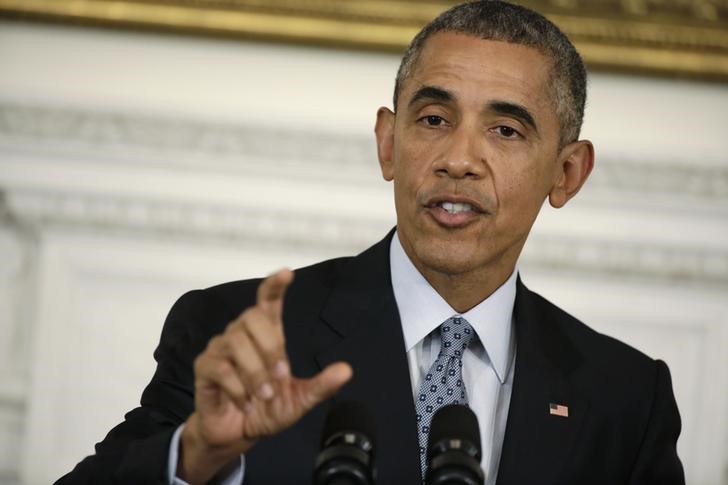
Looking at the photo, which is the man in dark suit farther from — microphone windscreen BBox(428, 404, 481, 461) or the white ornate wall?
the white ornate wall

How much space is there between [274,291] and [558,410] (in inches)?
36.4

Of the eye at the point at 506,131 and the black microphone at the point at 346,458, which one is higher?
the eye at the point at 506,131

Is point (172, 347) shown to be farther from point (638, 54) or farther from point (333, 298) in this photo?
point (638, 54)

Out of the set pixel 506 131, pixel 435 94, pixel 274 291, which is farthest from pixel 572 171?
pixel 274 291

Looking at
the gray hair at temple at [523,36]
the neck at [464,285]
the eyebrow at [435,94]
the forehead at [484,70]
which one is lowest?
the neck at [464,285]

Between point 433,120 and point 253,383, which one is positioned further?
point 433,120

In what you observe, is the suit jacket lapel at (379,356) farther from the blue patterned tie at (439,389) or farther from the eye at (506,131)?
the eye at (506,131)

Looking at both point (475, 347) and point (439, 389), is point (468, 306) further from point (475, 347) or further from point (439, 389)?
point (439, 389)

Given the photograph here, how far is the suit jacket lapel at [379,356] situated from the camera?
6.51 feet

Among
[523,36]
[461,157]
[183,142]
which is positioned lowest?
[461,157]

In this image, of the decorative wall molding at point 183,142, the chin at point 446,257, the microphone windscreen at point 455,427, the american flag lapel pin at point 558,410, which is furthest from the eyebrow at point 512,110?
the decorative wall molding at point 183,142

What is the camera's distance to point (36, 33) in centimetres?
320

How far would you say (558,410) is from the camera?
2164 millimetres

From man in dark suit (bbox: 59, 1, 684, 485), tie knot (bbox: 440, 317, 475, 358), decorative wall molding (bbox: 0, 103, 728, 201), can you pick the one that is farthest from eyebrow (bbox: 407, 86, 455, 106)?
decorative wall molding (bbox: 0, 103, 728, 201)
